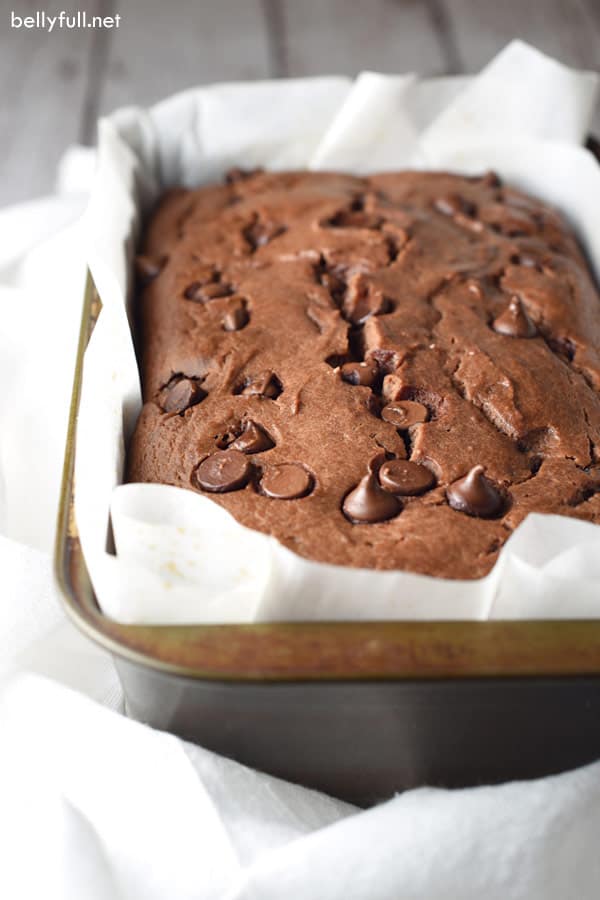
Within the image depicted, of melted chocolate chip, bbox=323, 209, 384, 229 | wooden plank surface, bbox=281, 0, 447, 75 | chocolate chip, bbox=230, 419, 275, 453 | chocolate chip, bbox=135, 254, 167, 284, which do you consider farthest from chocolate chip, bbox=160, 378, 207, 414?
wooden plank surface, bbox=281, 0, 447, 75

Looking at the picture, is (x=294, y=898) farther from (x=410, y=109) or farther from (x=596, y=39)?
(x=596, y=39)

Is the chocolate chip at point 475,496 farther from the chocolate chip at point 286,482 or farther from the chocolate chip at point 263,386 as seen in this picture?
the chocolate chip at point 263,386

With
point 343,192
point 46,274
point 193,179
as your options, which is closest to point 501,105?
point 343,192

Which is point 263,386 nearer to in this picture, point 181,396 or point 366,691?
point 181,396

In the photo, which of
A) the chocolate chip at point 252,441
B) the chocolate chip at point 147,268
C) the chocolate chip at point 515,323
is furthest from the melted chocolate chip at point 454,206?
the chocolate chip at point 252,441

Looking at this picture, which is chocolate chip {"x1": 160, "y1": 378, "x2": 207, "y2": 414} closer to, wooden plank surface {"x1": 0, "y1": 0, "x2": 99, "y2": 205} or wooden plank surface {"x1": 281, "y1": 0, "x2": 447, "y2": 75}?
wooden plank surface {"x1": 0, "y1": 0, "x2": 99, "y2": 205}

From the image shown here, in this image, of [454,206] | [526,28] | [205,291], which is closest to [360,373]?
[205,291]
